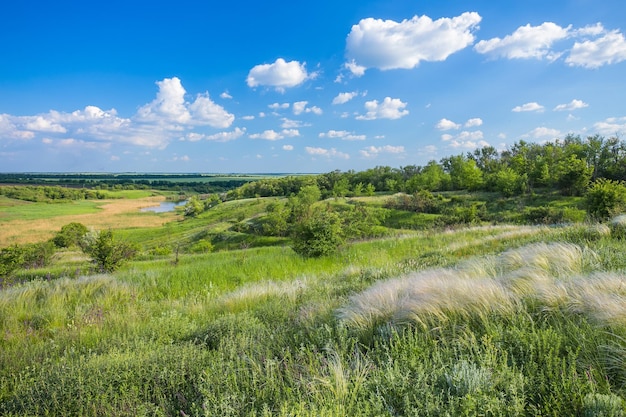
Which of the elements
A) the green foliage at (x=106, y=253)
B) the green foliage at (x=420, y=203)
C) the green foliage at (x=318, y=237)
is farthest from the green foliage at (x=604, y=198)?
the green foliage at (x=106, y=253)

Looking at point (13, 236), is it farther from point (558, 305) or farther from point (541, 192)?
point (541, 192)

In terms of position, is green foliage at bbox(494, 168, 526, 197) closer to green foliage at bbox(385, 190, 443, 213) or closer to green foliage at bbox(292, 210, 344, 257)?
green foliage at bbox(385, 190, 443, 213)

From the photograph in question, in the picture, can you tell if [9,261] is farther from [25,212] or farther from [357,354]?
[25,212]

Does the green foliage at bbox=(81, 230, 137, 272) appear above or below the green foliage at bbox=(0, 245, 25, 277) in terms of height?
above

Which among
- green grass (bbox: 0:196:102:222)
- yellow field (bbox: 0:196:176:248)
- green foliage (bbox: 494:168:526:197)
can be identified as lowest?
yellow field (bbox: 0:196:176:248)

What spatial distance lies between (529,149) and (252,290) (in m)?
113

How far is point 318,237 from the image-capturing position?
Answer: 12.9 meters

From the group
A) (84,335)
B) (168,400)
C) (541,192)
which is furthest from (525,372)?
(541,192)

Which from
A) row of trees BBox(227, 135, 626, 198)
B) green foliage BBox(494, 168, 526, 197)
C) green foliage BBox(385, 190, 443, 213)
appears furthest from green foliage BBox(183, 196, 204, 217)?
green foliage BBox(494, 168, 526, 197)

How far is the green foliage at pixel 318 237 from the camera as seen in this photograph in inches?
506

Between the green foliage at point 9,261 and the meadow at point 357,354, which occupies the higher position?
the meadow at point 357,354

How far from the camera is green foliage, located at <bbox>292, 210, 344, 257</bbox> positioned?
1286cm

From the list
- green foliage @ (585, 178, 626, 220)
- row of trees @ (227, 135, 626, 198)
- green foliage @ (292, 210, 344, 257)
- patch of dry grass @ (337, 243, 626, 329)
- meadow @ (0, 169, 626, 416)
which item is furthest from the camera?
row of trees @ (227, 135, 626, 198)

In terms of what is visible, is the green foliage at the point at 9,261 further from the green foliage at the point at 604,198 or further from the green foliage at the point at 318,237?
the green foliage at the point at 604,198
